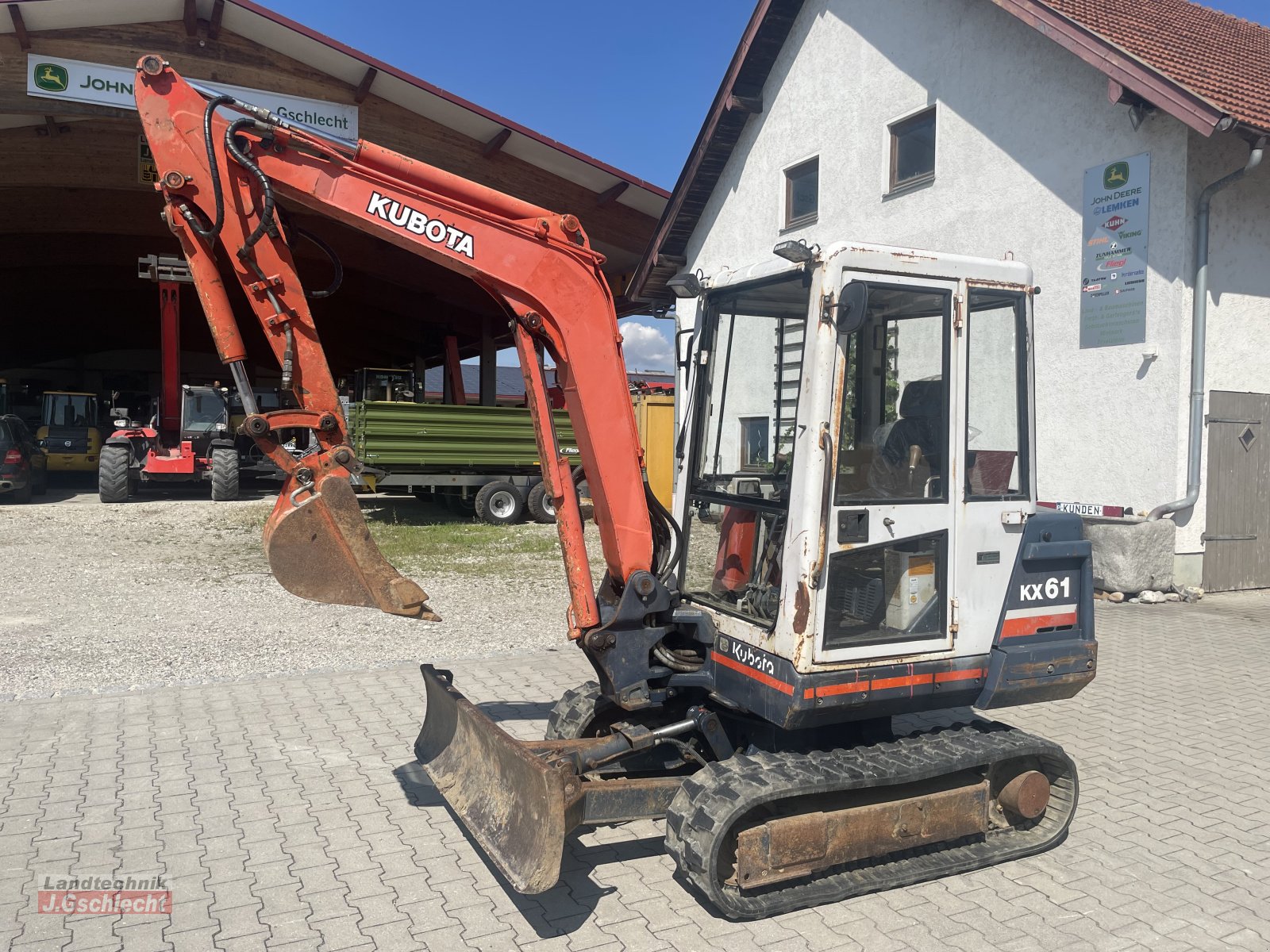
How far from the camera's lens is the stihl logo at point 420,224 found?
3.86 meters

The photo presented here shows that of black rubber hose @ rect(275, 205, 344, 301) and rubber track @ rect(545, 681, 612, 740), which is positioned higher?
black rubber hose @ rect(275, 205, 344, 301)

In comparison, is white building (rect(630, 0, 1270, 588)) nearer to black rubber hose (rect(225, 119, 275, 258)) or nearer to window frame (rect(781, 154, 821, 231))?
window frame (rect(781, 154, 821, 231))

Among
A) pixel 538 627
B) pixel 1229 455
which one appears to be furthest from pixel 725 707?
pixel 1229 455

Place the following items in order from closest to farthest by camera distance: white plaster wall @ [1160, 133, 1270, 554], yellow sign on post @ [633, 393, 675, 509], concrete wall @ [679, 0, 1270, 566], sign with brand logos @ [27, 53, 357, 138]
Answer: white plaster wall @ [1160, 133, 1270, 554] → concrete wall @ [679, 0, 1270, 566] → sign with brand logos @ [27, 53, 357, 138] → yellow sign on post @ [633, 393, 675, 509]

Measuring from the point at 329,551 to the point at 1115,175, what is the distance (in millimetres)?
9363

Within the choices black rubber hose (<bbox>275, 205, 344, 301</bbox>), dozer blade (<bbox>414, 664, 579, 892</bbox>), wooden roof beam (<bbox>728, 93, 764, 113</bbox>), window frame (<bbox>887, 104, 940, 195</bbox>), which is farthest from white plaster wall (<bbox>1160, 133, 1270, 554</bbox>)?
black rubber hose (<bbox>275, 205, 344, 301</bbox>)

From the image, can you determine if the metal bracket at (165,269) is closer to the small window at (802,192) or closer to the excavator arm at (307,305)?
the small window at (802,192)

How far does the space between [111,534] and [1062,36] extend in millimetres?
14091

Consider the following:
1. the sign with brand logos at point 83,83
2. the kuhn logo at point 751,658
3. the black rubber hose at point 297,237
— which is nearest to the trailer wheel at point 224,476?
the sign with brand logos at point 83,83

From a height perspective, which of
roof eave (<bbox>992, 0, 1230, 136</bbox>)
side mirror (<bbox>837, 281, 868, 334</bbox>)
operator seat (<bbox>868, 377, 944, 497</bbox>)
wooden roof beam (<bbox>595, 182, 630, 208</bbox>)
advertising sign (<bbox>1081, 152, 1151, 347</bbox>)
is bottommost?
operator seat (<bbox>868, 377, 944, 497</bbox>)

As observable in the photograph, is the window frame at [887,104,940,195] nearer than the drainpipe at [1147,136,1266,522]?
No

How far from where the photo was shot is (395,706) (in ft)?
20.3

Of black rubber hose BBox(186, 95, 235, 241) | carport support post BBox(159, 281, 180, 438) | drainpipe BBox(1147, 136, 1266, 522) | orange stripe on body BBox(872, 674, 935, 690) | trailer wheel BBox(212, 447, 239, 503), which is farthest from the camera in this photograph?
carport support post BBox(159, 281, 180, 438)

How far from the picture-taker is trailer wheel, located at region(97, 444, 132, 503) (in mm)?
17984
